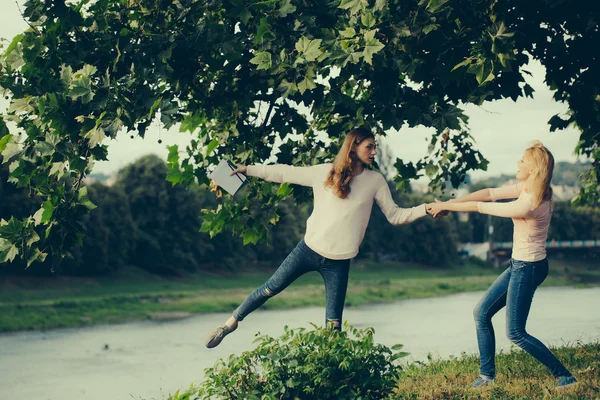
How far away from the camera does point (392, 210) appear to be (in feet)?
21.9

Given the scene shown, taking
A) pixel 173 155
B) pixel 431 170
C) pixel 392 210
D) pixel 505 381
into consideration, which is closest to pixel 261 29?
pixel 392 210

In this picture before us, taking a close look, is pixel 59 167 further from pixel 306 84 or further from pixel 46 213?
pixel 306 84

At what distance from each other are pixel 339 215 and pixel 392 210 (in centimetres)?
50

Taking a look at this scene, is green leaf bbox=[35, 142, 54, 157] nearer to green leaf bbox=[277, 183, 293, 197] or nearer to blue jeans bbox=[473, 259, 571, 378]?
green leaf bbox=[277, 183, 293, 197]

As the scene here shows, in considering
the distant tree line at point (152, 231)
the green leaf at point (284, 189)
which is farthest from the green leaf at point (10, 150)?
the distant tree line at point (152, 231)

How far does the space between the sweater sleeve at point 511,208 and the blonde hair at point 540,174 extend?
0.07 m

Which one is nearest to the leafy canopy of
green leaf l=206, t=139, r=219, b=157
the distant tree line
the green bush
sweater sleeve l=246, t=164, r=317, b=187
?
sweater sleeve l=246, t=164, r=317, b=187

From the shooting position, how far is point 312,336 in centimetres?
608

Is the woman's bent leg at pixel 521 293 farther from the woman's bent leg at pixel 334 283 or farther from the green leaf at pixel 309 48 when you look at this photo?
the green leaf at pixel 309 48

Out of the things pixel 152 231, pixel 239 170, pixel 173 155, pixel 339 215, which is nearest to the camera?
pixel 339 215

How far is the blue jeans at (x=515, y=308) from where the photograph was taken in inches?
262

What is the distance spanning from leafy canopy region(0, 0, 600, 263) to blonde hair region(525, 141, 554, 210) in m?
0.71

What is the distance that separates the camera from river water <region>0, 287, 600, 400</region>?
50.7 feet

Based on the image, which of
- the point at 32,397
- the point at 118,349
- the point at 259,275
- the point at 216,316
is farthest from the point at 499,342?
the point at 259,275
